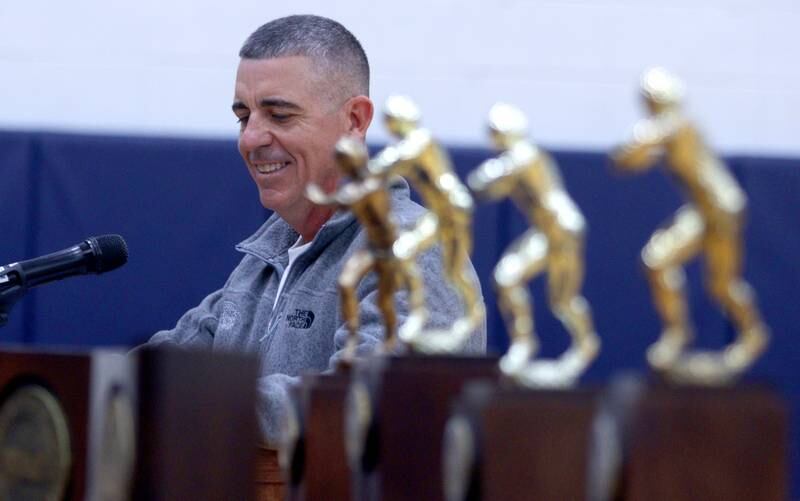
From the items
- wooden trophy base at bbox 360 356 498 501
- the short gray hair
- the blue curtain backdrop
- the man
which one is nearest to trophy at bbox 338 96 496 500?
wooden trophy base at bbox 360 356 498 501

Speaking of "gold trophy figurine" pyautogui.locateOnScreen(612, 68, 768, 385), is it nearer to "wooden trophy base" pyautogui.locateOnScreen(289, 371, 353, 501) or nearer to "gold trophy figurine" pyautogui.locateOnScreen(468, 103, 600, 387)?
"gold trophy figurine" pyautogui.locateOnScreen(468, 103, 600, 387)

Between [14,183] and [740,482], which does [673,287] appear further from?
[14,183]

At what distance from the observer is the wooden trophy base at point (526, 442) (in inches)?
41.3

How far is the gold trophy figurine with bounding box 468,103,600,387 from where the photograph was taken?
115 cm

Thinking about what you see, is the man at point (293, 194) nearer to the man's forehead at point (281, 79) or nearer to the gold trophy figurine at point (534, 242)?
the man's forehead at point (281, 79)

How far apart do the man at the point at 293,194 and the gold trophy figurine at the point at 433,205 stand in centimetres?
80

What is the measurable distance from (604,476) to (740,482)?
0.29ft

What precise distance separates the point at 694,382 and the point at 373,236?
387 mm

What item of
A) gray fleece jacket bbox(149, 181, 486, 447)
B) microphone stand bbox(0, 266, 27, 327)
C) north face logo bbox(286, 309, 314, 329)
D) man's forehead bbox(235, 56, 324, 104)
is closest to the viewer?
microphone stand bbox(0, 266, 27, 327)

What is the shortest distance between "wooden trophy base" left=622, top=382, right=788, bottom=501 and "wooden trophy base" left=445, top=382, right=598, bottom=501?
54 mm

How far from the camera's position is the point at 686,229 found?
3.50ft

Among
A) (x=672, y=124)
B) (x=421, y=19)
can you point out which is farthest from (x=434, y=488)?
(x=421, y=19)

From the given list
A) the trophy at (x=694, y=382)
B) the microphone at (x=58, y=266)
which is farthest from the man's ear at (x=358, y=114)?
the trophy at (x=694, y=382)

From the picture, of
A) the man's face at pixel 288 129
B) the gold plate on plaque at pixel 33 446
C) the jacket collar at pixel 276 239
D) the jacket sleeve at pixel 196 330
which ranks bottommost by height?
the gold plate on plaque at pixel 33 446
